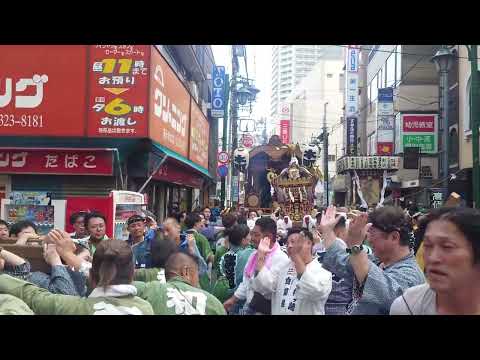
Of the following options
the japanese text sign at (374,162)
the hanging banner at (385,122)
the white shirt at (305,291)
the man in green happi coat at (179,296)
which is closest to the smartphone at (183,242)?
the white shirt at (305,291)

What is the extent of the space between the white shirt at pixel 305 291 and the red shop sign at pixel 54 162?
6.19 m

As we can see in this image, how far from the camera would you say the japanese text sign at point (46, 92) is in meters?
9.41

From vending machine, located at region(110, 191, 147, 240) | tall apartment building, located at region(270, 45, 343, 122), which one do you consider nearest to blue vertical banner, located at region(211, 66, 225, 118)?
vending machine, located at region(110, 191, 147, 240)

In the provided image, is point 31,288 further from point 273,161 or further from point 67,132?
point 273,161

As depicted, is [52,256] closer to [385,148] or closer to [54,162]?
[54,162]

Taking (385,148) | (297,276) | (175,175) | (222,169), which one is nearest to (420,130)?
(385,148)

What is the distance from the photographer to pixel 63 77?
9.52 m

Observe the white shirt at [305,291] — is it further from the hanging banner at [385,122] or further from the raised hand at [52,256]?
the hanging banner at [385,122]

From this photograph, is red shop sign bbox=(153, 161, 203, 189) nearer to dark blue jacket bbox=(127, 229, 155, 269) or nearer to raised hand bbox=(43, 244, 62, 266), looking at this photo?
dark blue jacket bbox=(127, 229, 155, 269)

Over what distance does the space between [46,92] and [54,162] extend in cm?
131

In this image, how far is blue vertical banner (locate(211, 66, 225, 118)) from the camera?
25.8 meters

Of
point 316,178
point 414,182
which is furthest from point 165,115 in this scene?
point 414,182

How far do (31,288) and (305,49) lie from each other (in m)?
140

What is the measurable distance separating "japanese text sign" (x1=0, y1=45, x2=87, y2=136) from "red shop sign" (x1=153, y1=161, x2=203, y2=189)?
2.82m
